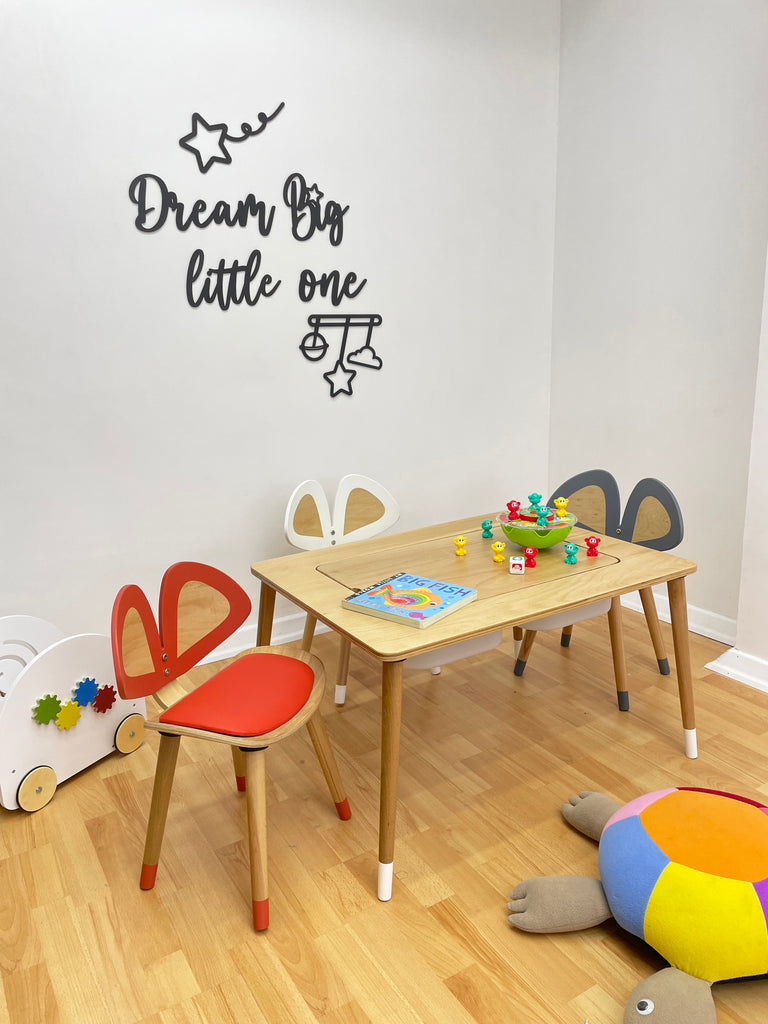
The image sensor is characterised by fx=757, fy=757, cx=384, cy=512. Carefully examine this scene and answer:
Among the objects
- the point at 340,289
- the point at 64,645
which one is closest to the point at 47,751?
the point at 64,645

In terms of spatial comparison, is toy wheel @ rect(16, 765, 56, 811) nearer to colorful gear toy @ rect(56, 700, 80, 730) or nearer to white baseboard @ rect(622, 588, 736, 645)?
colorful gear toy @ rect(56, 700, 80, 730)

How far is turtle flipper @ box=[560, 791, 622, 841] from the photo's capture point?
6.18 ft

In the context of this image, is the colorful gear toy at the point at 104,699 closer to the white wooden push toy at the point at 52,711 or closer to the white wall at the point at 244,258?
the white wooden push toy at the point at 52,711

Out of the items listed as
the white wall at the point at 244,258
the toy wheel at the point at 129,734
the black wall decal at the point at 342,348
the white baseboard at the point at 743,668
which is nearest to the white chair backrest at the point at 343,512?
the white wall at the point at 244,258

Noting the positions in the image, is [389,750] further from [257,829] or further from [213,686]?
[213,686]

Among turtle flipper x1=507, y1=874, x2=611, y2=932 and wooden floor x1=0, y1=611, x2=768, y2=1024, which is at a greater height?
turtle flipper x1=507, y1=874, x2=611, y2=932

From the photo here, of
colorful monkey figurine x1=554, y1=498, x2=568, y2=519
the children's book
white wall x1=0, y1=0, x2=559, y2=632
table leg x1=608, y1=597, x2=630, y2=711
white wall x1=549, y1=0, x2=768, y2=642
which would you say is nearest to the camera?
the children's book

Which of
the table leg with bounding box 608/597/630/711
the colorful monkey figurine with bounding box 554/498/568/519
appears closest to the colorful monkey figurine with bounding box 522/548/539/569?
the colorful monkey figurine with bounding box 554/498/568/519

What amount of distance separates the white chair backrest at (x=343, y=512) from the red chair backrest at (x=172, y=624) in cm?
81

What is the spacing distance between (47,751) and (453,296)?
2.34m

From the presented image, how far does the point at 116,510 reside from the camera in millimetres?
2637

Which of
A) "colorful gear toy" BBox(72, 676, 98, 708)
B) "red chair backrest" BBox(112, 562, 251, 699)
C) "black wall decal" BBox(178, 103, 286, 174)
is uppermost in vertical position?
"black wall decal" BBox(178, 103, 286, 174)

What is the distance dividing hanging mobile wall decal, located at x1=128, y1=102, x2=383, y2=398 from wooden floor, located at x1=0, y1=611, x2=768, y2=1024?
1334mm

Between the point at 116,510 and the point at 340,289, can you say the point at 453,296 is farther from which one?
the point at 116,510
